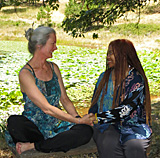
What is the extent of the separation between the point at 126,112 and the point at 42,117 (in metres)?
0.80

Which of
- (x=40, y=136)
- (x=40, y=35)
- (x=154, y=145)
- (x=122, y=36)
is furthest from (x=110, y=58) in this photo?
(x=122, y=36)

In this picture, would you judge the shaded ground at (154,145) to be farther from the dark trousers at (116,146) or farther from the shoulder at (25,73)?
the shoulder at (25,73)

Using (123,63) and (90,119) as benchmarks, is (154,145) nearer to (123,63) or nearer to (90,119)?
(90,119)

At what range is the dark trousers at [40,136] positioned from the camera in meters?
2.64

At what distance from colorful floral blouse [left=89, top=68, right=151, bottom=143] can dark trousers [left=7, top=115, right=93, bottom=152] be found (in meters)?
0.27

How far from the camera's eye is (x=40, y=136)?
272 centimetres

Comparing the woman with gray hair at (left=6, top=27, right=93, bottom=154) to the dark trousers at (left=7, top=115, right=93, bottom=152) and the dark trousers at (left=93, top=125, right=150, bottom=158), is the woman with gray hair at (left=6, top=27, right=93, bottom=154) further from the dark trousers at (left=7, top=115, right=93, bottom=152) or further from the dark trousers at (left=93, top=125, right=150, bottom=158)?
the dark trousers at (left=93, top=125, right=150, bottom=158)

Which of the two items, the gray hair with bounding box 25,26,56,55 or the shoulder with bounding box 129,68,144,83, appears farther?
the gray hair with bounding box 25,26,56,55

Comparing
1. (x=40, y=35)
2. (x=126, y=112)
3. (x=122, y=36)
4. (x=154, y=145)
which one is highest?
(x=40, y=35)

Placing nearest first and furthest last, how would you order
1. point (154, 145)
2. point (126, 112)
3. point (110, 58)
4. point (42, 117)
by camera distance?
1. point (126, 112)
2. point (110, 58)
3. point (42, 117)
4. point (154, 145)

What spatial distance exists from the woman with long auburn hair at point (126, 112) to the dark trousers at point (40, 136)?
0.20m

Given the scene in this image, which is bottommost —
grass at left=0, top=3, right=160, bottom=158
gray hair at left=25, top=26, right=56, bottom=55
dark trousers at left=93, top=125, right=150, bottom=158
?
grass at left=0, top=3, right=160, bottom=158

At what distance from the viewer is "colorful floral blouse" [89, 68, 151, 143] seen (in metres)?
2.51

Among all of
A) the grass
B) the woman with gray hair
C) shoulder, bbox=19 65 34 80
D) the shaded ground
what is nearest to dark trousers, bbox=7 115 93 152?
the woman with gray hair
